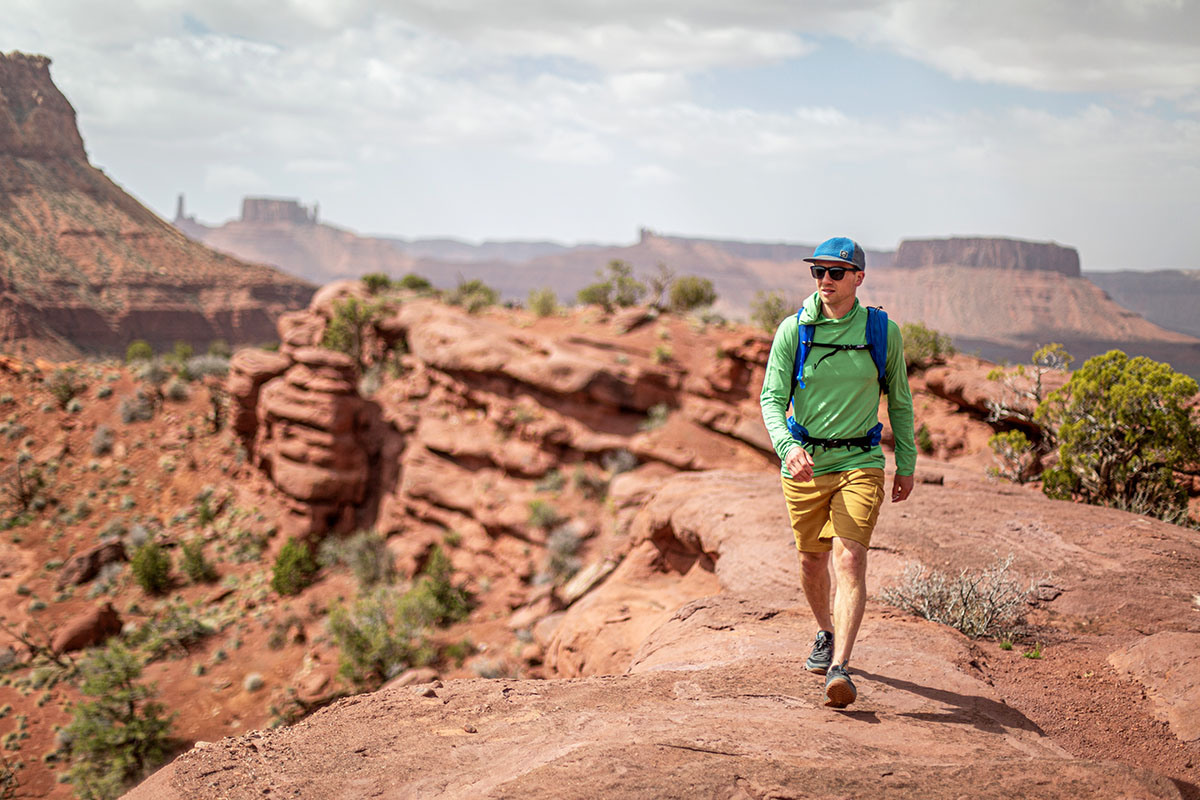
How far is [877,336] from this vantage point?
3.56m

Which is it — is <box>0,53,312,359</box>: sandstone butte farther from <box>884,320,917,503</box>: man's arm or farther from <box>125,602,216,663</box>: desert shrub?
<box>884,320,917,503</box>: man's arm

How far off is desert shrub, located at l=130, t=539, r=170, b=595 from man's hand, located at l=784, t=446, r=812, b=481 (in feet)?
63.5

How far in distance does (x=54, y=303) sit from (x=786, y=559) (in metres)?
63.7

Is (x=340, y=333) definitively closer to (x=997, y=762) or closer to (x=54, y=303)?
(x=997, y=762)

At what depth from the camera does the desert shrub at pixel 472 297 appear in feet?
88.1

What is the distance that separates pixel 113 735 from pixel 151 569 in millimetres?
6575

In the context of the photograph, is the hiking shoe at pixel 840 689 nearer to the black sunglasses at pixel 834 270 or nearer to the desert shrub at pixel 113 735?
the black sunglasses at pixel 834 270

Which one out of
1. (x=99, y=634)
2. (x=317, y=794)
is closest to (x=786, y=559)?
(x=317, y=794)

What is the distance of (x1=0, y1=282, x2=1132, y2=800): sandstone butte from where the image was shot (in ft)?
9.57

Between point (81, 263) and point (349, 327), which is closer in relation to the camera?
point (349, 327)

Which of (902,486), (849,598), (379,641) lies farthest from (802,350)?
(379,641)

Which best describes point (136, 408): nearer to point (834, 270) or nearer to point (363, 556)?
point (363, 556)

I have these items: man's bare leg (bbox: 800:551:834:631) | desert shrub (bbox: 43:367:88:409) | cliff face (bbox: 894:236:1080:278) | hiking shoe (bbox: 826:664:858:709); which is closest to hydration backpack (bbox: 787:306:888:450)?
man's bare leg (bbox: 800:551:834:631)

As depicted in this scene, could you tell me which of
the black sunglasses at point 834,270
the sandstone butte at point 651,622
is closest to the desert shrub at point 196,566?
the sandstone butte at point 651,622
